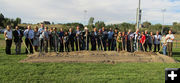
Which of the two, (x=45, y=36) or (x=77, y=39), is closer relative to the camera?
(x=45, y=36)

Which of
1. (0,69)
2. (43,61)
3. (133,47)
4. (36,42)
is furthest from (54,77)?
(133,47)

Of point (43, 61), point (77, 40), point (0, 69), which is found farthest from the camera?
point (77, 40)

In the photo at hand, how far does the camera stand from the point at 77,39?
13430mm

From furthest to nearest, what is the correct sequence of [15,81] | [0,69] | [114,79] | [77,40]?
1. [77,40]
2. [0,69]
3. [114,79]
4. [15,81]

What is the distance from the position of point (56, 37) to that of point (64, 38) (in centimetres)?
63

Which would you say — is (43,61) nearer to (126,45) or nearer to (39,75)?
(39,75)

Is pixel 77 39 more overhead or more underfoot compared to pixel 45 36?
more underfoot

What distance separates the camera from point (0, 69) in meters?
7.08

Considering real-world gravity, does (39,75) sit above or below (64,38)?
below

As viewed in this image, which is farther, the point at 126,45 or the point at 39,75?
the point at 126,45

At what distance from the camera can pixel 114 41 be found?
1430cm

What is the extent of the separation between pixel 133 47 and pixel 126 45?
0.80 metres

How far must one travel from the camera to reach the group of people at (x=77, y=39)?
40.6 feet

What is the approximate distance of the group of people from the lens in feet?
40.6
